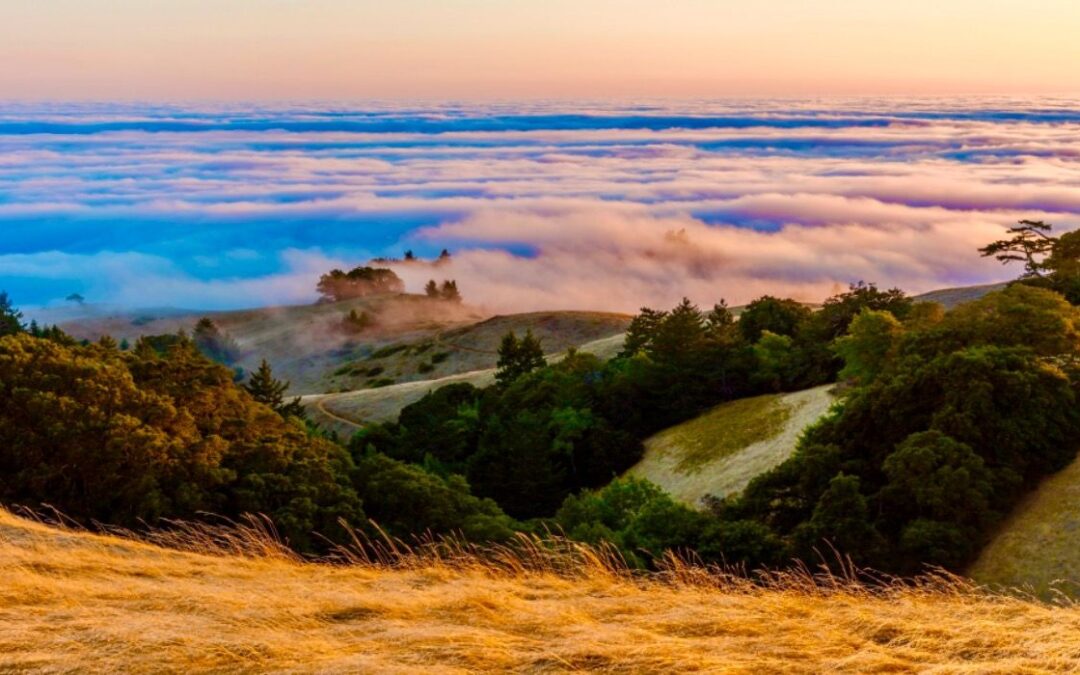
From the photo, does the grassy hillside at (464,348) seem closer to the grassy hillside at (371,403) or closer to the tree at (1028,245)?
the grassy hillside at (371,403)

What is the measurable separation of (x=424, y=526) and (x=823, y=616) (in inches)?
925

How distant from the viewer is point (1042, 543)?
32.0 m

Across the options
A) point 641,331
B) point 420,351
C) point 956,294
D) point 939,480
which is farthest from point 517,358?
point 420,351

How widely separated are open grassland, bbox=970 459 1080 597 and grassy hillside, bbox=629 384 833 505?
1597 cm

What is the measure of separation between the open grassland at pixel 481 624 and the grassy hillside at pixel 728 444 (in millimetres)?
37939

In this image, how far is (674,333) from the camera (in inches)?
2781

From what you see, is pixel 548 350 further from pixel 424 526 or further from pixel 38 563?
pixel 38 563

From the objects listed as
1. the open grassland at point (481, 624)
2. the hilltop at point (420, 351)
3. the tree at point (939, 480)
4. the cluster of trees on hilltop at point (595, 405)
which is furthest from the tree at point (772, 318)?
the hilltop at point (420, 351)

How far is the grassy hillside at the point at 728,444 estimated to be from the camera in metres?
52.2

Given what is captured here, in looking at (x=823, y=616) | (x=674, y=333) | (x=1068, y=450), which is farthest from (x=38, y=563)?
(x=674, y=333)

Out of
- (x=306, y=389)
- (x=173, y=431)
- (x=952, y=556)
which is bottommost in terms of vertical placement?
(x=306, y=389)

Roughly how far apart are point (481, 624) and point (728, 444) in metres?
47.5

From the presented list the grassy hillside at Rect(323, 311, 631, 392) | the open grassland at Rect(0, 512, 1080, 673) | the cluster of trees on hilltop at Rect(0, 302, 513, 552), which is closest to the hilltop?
the grassy hillside at Rect(323, 311, 631, 392)

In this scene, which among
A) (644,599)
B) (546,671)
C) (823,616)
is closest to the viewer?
(546,671)
